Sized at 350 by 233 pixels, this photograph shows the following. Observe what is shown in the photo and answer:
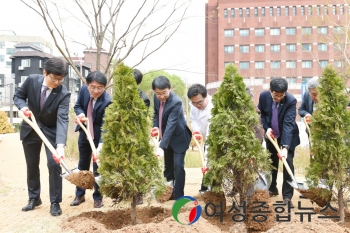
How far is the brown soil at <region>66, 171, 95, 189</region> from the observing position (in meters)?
4.69

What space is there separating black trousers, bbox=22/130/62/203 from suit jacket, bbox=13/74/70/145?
131 mm

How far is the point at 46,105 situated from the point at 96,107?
68 cm

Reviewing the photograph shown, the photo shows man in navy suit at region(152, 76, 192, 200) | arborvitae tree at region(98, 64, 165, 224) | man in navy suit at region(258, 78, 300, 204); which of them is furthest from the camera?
man in navy suit at region(258, 78, 300, 204)

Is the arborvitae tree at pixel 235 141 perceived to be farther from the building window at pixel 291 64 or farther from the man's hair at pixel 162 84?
the building window at pixel 291 64

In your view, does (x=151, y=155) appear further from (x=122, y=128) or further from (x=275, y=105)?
(x=275, y=105)

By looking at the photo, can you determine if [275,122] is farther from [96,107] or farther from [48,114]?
[48,114]

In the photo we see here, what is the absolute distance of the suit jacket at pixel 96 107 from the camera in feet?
17.5

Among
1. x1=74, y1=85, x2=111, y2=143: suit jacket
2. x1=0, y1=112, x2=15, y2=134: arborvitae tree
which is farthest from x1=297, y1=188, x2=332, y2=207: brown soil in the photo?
x1=0, y1=112, x2=15, y2=134: arborvitae tree

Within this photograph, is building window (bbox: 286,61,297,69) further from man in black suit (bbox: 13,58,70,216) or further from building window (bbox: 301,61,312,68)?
man in black suit (bbox: 13,58,70,216)

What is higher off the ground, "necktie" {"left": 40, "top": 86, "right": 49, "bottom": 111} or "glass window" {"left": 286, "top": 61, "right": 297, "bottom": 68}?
"glass window" {"left": 286, "top": 61, "right": 297, "bottom": 68}

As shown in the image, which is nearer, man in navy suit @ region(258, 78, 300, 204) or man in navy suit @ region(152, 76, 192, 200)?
man in navy suit @ region(152, 76, 192, 200)

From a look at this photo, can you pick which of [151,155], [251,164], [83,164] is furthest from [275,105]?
[83,164]

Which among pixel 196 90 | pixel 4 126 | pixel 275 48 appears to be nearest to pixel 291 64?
pixel 275 48

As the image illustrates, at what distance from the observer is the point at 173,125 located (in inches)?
205
